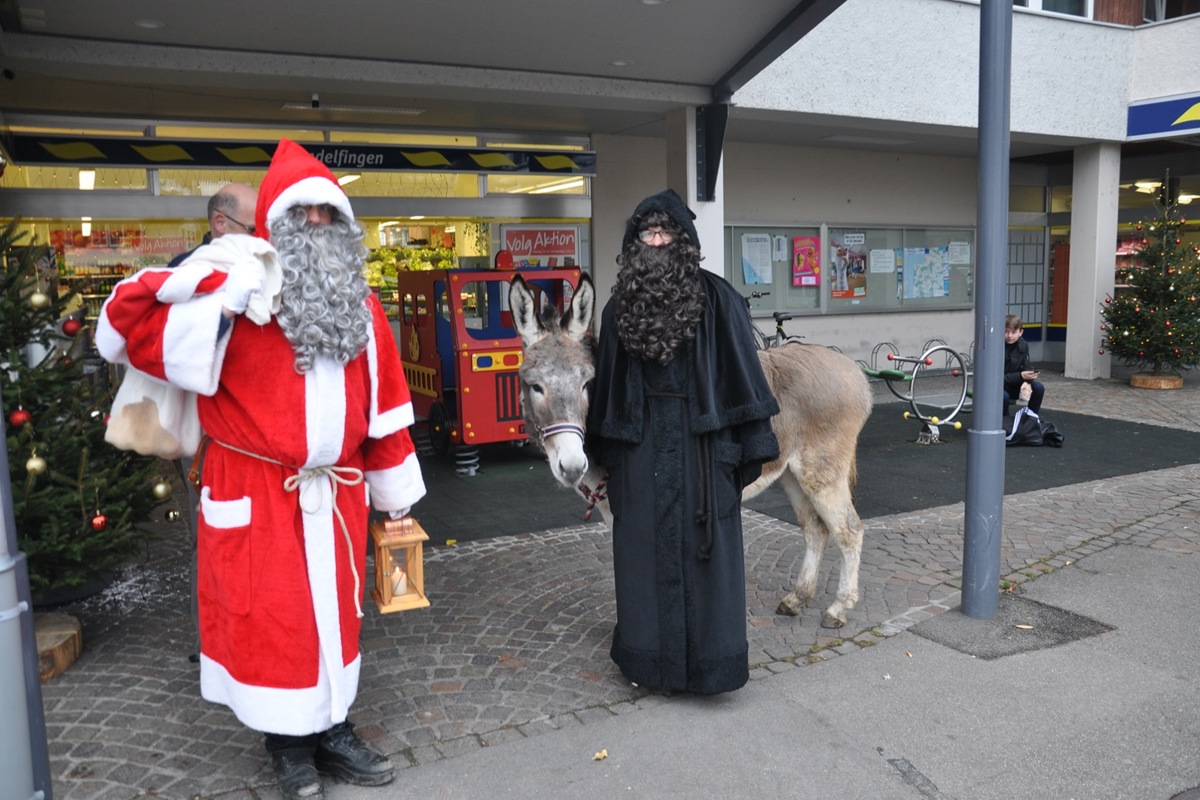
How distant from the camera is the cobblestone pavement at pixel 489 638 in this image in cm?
366

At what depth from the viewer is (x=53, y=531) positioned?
4.21m

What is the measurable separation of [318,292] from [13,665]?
1.31m

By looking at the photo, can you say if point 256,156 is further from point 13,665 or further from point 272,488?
point 13,665

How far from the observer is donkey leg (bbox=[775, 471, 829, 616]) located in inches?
199

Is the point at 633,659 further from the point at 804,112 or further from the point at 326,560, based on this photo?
the point at 804,112

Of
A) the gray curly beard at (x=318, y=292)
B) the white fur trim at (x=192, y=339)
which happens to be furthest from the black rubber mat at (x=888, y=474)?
the white fur trim at (x=192, y=339)

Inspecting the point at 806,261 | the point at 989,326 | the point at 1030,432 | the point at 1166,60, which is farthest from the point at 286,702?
the point at 1166,60

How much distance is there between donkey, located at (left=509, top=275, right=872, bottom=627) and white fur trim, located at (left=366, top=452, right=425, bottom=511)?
0.57 m

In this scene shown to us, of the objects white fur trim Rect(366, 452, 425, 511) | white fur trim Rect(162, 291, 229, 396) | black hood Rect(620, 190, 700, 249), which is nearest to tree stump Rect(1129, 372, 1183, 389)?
black hood Rect(620, 190, 700, 249)

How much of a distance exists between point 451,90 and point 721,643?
6.24 metres

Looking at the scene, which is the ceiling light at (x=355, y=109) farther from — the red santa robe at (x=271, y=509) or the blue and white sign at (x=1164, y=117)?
the blue and white sign at (x=1164, y=117)

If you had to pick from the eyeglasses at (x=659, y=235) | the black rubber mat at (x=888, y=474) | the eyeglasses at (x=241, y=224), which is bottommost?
the black rubber mat at (x=888, y=474)

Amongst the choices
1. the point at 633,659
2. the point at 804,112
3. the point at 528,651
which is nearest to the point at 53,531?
the point at 528,651

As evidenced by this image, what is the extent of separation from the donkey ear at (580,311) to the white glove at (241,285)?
52.7 inches
